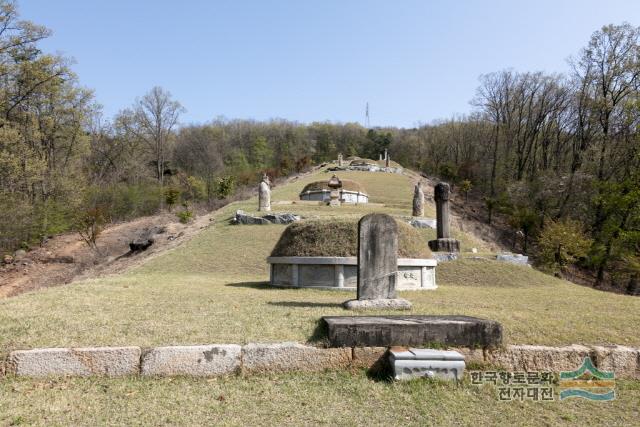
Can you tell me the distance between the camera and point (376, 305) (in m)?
7.32

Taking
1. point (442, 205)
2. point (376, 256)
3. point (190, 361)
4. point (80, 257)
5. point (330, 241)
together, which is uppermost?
point (442, 205)

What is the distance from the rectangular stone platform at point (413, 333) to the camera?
535 centimetres

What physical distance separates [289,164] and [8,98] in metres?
41.9

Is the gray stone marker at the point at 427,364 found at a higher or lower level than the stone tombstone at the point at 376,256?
lower

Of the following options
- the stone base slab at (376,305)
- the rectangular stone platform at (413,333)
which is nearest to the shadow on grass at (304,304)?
the stone base slab at (376,305)

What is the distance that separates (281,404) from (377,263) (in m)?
3.45

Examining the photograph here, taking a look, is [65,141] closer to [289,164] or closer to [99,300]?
[99,300]

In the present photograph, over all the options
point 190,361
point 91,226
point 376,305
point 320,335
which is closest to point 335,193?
point 91,226

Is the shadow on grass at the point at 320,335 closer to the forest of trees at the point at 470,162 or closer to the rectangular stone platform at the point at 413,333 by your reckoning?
the rectangular stone platform at the point at 413,333

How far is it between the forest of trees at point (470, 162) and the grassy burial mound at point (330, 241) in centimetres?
1441

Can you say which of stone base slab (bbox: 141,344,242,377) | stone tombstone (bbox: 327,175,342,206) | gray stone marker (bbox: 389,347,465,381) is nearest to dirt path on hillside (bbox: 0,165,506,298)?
stone tombstone (bbox: 327,175,342,206)

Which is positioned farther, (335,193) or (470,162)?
(470,162)

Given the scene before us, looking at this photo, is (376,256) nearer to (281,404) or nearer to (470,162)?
(281,404)

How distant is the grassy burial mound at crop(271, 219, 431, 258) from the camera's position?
35.4 feet
